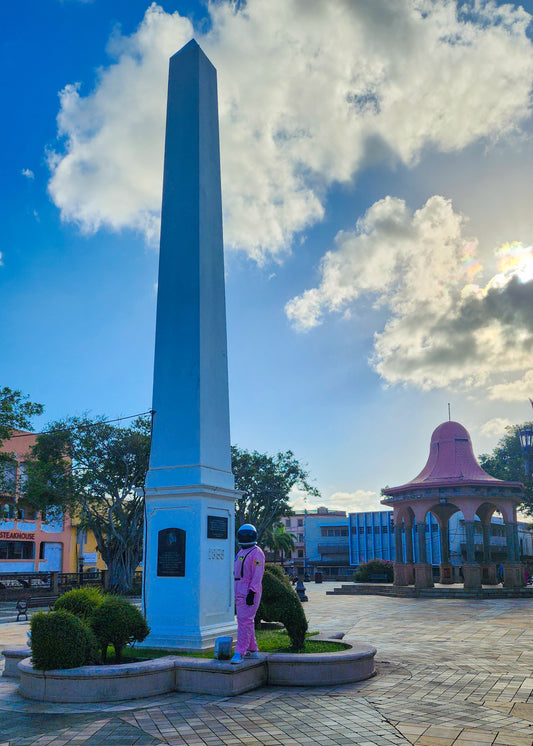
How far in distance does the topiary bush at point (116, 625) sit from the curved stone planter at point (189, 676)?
0.51 metres

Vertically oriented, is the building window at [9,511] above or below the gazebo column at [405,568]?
above

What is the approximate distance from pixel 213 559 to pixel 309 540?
220 feet

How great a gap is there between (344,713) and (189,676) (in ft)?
7.43

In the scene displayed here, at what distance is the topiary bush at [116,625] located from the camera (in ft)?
28.8

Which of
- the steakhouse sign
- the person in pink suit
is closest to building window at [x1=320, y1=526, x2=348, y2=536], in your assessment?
the steakhouse sign

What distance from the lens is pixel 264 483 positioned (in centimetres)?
3753

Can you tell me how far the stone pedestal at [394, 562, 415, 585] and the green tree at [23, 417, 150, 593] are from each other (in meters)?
12.6

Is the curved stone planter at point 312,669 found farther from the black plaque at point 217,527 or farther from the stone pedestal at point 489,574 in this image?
the stone pedestal at point 489,574

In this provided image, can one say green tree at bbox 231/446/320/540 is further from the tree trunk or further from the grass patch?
the grass patch

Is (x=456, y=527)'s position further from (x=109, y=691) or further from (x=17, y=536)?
(x=109, y=691)

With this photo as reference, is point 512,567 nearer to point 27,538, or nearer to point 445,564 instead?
point 445,564

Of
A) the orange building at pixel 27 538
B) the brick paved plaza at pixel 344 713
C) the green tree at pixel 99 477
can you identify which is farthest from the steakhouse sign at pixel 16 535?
the brick paved plaza at pixel 344 713

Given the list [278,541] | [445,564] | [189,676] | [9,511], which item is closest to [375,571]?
[445,564]

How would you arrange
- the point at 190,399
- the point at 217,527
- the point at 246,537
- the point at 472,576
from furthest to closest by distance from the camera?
the point at 472,576 → the point at 190,399 → the point at 217,527 → the point at 246,537
